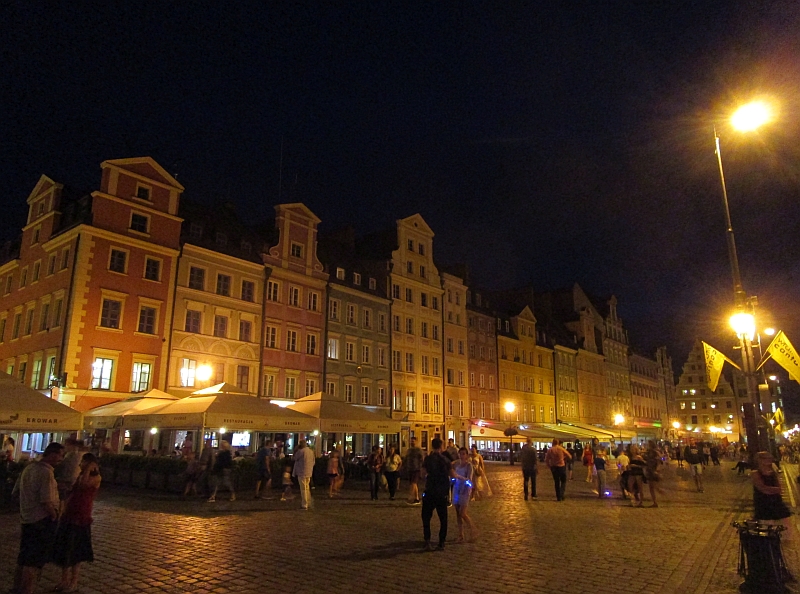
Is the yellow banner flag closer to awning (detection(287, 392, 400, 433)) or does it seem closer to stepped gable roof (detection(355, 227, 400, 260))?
awning (detection(287, 392, 400, 433))

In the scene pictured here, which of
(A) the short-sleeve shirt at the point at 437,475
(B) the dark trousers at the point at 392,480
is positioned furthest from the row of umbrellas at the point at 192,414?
(A) the short-sleeve shirt at the point at 437,475

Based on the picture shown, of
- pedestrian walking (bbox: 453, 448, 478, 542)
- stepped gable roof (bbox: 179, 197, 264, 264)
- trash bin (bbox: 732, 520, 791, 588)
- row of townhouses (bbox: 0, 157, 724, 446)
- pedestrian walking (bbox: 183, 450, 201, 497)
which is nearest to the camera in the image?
trash bin (bbox: 732, 520, 791, 588)

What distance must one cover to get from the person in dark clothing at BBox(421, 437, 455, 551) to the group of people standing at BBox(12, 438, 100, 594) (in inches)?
206

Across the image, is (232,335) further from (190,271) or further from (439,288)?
(439,288)

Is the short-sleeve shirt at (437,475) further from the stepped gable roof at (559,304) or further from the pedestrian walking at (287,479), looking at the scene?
the stepped gable roof at (559,304)

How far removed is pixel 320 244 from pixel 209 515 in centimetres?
3201

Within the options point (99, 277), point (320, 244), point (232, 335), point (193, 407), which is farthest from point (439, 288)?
point (193, 407)

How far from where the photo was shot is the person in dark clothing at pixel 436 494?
1060 cm

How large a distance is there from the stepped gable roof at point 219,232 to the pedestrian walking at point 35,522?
1065 inches

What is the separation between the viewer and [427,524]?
10.7 meters

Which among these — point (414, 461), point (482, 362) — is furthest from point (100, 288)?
point (482, 362)

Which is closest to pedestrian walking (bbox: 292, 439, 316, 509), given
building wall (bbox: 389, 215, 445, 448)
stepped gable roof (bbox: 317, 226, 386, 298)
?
stepped gable roof (bbox: 317, 226, 386, 298)

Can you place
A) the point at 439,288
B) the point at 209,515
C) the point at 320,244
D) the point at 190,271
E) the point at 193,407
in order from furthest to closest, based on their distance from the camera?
the point at 439,288 < the point at 320,244 < the point at 190,271 < the point at 193,407 < the point at 209,515

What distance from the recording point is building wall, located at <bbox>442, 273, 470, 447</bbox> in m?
49.8
